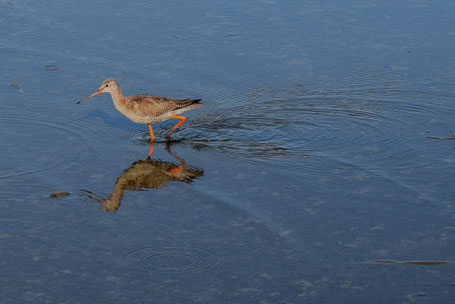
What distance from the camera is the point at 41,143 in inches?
423

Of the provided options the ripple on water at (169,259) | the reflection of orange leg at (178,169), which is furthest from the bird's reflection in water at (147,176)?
the ripple on water at (169,259)

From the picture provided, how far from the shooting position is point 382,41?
48.2ft

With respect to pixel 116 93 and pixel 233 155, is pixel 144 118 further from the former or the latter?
pixel 233 155

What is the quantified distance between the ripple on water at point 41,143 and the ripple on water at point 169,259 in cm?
252

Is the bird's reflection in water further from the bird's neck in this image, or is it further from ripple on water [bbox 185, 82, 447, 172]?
the bird's neck

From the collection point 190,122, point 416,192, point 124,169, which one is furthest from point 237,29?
point 416,192

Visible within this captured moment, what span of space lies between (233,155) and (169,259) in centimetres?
309

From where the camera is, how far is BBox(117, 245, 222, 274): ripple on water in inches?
296

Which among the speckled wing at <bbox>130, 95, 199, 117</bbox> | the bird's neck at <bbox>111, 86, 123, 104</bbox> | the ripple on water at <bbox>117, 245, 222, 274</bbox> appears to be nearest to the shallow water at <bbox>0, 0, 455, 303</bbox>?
the ripple on water at <bbox>117, 245, 222, 274</bbox>

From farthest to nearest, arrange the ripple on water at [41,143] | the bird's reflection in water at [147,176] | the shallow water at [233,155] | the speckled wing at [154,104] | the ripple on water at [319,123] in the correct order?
the speckled wing at [154,104] → the ripple on water at [319,123] → the ripple on water at [41,143] → the bird's reflection in water at [147,176] → the shallow water at [233,155]

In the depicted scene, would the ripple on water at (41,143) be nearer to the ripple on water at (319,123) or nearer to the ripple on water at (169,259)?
the ripple on water at (319,123)

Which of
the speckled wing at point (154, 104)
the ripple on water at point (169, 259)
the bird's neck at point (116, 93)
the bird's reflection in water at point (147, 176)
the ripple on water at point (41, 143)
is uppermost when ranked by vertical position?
the bird's neck at point (116, 93)

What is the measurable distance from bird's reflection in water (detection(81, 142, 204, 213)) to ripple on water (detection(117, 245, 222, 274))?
1266 mm

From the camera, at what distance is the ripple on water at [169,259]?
752 cm
